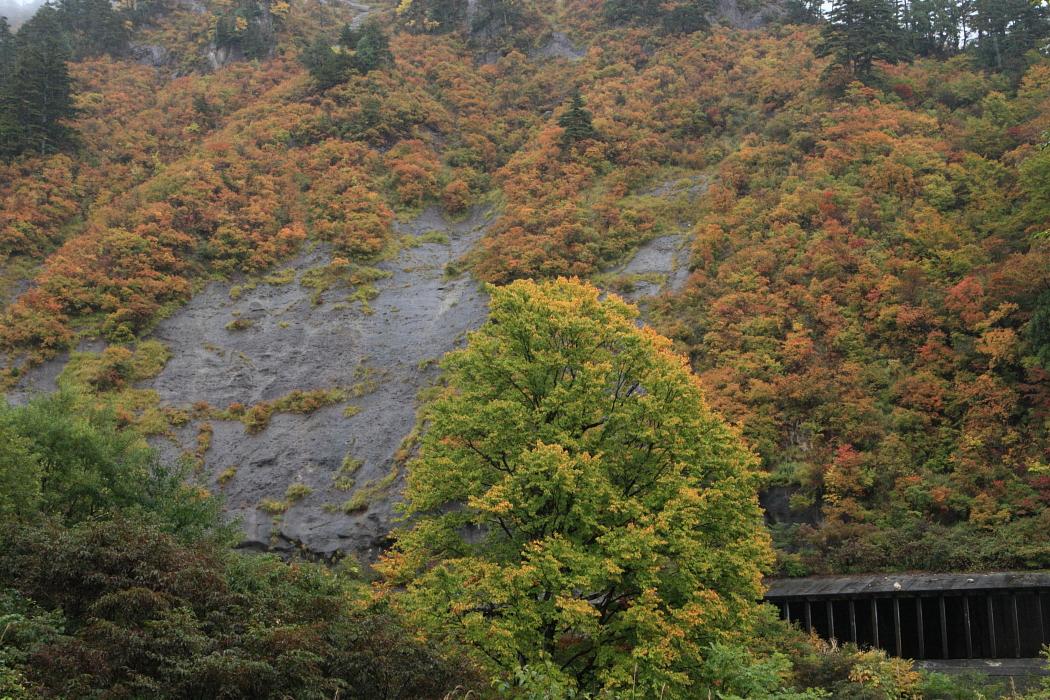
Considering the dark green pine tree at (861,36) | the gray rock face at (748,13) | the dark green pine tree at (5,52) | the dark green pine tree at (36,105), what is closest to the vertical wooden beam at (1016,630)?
the dark green pine tree at (861,36)

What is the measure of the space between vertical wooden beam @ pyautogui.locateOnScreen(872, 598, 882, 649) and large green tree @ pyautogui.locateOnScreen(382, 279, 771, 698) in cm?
580

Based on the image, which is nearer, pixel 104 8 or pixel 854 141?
pixel 854 141

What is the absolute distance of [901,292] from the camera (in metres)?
30.5

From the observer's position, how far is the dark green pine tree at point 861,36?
1870 inches

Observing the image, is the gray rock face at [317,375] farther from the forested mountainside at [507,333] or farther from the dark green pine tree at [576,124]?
the dark green pine tree at [576,124]

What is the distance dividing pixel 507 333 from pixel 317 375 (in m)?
21.2

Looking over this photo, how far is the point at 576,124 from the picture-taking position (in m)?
51.7

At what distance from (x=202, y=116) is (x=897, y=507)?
171 ft

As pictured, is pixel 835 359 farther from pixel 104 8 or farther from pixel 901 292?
pixel 104 8

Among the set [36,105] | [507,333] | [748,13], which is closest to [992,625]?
[507,333]

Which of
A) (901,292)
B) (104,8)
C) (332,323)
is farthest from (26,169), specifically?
(901,292)

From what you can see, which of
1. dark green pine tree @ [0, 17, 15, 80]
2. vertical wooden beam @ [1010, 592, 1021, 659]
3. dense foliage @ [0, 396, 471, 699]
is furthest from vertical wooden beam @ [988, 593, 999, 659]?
dark green pine tree @ [0, 17, 15, 80]

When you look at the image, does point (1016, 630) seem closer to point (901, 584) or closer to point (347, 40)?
point (901, 584)

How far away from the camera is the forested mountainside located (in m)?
15.0
